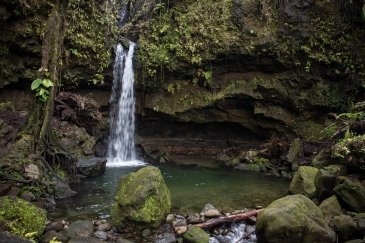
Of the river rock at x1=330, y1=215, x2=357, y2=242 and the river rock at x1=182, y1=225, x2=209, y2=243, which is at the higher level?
the river rock at x1=330, y1=215, x2=357, y2=242

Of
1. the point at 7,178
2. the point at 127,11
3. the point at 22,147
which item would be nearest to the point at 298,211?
the point at 7,178

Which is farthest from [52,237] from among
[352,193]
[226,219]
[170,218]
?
[352,193]

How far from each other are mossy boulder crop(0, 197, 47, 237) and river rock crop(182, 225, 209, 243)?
8.46 ft

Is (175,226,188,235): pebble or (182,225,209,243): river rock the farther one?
(175,226,188,235): pebble

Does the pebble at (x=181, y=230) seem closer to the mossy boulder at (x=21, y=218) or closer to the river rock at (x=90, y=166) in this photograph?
the mossy boulder at (x=21, y=218)

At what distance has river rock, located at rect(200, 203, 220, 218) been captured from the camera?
27.4 feet

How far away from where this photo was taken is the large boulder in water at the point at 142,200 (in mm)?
7699

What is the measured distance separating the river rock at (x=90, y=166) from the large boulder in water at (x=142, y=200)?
12.7 feet

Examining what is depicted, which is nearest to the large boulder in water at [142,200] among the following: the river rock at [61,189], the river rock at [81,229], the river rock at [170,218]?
the river rock at [170,218]

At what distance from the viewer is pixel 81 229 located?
746 cm

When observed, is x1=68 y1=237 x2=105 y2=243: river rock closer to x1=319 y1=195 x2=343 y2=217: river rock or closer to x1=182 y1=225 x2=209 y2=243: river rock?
x1=182 y1=225 x2=209 y2=243: river rock

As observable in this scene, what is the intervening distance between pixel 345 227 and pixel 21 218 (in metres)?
5.64

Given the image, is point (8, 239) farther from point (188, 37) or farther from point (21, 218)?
point (188, 37)

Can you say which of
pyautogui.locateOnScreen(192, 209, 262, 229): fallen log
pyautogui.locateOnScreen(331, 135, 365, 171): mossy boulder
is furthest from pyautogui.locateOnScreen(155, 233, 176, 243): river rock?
pyautogui.locateOnScreen(331, 135, 365, 171): mossy boulder
